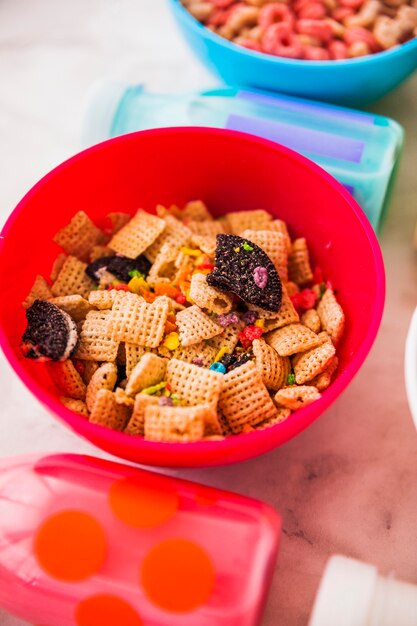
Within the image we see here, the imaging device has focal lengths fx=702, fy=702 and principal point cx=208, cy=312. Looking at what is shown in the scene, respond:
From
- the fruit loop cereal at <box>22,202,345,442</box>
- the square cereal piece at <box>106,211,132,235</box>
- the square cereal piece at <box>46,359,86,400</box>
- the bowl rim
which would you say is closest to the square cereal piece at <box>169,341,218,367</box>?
the fruit loop cereal at <box>22,202,345,442</box>

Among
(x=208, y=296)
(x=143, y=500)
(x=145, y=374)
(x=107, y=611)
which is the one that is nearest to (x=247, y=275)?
(x=208, y=296)

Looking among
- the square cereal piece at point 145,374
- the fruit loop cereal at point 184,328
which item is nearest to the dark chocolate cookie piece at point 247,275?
the fruit loop cereal at point 184,328

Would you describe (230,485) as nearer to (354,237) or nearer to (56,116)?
(354,237)

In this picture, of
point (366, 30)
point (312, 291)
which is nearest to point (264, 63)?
point (366, 30)

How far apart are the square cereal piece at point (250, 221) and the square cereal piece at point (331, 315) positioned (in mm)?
118

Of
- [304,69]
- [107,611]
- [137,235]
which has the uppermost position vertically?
[304,69]

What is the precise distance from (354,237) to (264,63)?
0.90 feet

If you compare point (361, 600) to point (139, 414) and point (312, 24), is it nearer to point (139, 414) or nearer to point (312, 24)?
point (139, 414)

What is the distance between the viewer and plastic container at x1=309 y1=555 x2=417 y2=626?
63cm

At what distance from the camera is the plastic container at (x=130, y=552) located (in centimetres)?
65

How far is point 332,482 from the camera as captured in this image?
0.82m

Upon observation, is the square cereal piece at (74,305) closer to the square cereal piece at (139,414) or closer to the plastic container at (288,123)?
the square cereal piece at (139,414)

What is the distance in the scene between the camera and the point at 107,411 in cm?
71

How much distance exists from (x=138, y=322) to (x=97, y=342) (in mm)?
54
